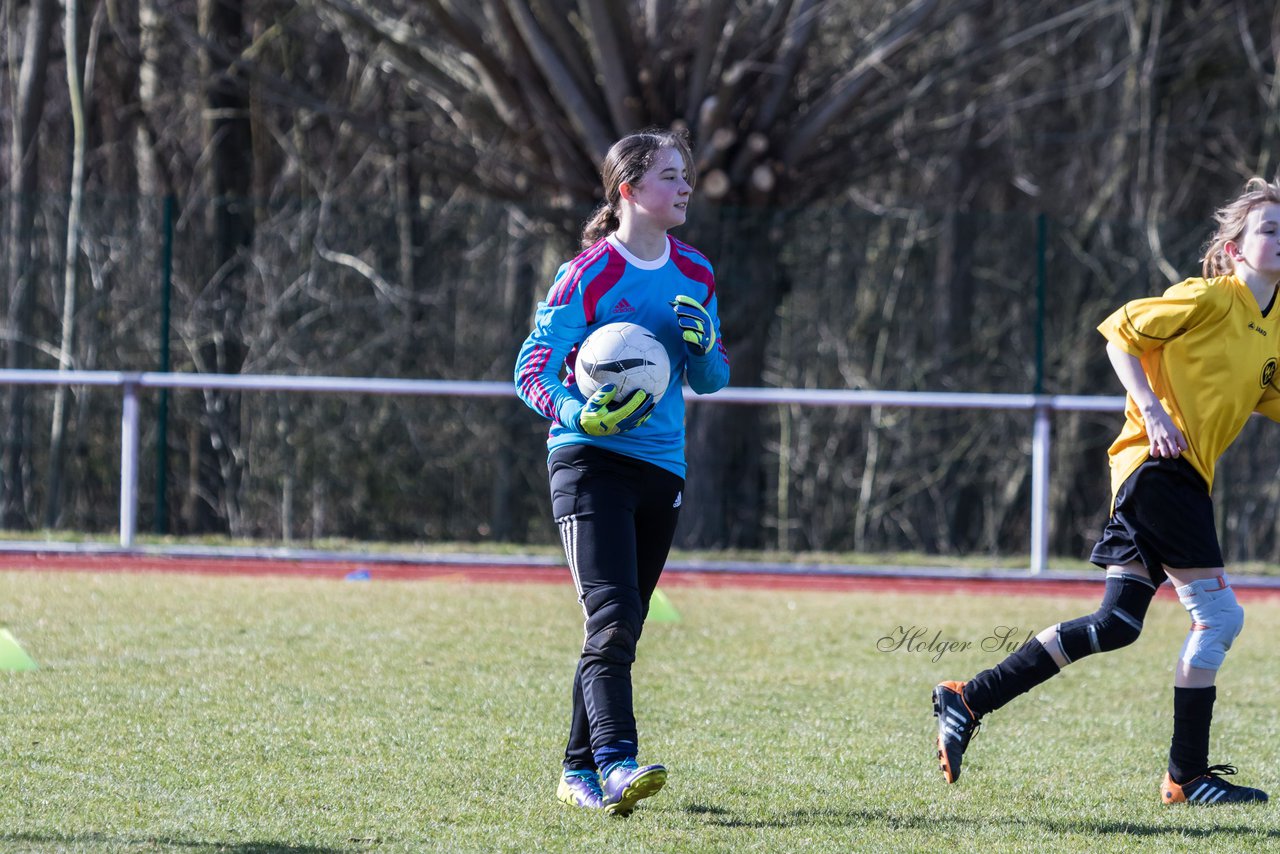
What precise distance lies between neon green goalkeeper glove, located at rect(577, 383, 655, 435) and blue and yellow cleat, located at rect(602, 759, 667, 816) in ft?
2.84

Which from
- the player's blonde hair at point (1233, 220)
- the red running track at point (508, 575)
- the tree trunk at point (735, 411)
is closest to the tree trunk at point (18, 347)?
the red running track at point (508, 575)

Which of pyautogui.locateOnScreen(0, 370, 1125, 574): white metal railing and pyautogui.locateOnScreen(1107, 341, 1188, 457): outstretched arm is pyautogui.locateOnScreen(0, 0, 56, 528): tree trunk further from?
pyautogui.locateOnScreen(1107, 341, 1188, 457): outstretched arm

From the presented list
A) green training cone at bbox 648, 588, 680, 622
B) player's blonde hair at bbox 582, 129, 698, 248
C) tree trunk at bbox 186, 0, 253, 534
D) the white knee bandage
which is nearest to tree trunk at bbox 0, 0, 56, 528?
tree trunk at bbox 186, 0, 253, 534

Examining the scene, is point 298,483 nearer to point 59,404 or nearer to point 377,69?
point 59,404

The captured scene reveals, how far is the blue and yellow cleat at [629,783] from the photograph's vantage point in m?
3.92

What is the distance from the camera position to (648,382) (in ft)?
13.4

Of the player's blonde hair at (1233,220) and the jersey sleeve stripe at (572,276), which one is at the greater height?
the player's blonde hair at (1233,220)

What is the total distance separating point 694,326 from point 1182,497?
156cm

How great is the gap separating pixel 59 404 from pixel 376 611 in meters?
6.20

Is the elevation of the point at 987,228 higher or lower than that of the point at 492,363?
higher

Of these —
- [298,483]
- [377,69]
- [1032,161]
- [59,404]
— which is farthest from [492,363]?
[1032,161]

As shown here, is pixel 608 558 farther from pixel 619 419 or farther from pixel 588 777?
pixel 588 777

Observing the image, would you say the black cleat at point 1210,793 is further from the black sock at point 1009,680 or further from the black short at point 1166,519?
the black short at point 1166,519

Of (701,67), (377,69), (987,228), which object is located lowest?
(987,228)
